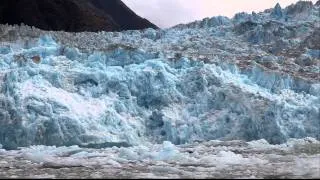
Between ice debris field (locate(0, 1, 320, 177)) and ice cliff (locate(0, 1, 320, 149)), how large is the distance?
1.1 inches

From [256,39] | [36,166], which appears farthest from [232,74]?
[36,166]

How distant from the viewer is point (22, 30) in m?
20.5

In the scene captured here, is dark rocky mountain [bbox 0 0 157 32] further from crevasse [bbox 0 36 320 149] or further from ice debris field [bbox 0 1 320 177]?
crevasse [bbox 0 36 320 149]

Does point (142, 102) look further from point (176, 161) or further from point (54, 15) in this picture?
point (54, 15)

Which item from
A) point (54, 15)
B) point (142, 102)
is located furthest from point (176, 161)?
point (54, 15)

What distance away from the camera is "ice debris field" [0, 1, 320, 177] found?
14.7 meters

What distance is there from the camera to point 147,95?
643 inches

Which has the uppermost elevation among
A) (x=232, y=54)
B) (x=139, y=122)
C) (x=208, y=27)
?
(x=208, y=27)

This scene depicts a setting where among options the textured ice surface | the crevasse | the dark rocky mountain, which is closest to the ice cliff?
the crevasse

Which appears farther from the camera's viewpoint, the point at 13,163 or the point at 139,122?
the point at 139,122

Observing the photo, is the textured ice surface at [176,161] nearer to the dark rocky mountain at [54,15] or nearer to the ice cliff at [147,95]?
the ice cliff at [147,95]

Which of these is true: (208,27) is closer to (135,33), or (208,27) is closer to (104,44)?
(135,33)

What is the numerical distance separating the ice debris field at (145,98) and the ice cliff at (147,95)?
3 cm

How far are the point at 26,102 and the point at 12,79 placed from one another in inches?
39.8
